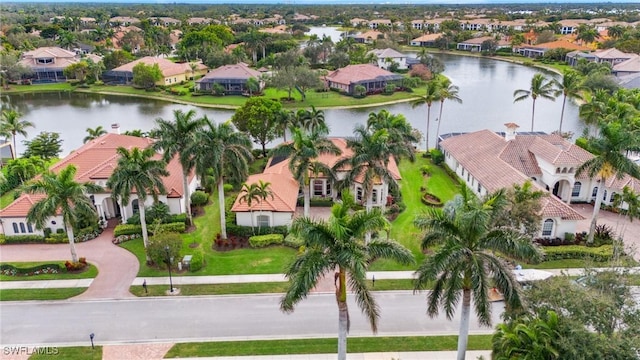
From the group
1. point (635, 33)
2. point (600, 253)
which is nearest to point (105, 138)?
point (600, 253)

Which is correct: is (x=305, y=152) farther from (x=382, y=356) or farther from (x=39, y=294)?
(x=39, y=294)

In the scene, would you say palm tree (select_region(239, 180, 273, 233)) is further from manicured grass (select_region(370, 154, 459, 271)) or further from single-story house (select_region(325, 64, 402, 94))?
single-story house (select_region(325, 64, 402, 94))

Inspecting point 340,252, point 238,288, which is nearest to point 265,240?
point 238,288

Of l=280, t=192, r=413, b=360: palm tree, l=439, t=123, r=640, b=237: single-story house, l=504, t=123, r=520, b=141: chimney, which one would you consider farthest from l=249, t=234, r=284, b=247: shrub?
l=504, t=123, r=520, b=141: chimney

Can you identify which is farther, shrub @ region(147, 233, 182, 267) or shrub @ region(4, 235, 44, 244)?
shrub @ region(4, 235, 44, 244)

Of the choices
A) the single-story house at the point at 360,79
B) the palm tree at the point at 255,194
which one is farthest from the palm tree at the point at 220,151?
the single-story house at the point at 360,79

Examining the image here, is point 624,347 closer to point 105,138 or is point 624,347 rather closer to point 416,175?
point 416,175

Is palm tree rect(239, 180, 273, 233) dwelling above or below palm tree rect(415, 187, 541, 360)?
below

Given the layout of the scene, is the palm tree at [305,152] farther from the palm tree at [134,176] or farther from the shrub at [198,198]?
the shrub at [198,198]
